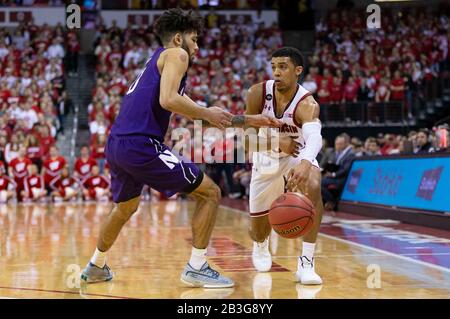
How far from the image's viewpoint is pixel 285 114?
6031 mm

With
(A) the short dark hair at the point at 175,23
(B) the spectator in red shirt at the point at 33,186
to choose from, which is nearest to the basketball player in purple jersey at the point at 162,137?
(A) the short dark hair at the point at 175,23

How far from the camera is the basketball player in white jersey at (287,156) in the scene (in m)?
5.63

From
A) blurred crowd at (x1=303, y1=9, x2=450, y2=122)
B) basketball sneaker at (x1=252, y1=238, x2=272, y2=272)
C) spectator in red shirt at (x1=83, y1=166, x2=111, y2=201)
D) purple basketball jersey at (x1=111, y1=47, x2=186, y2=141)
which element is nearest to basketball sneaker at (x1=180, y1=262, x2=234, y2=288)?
basketball sneaker at (x1=252, y1=238, x2=272, y2=272)

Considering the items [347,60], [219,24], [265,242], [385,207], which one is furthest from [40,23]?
→ [265,242]

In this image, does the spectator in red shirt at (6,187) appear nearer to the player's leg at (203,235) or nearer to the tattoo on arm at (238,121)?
the player's leg at (203,235)

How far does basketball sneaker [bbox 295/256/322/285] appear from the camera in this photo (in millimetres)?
5445

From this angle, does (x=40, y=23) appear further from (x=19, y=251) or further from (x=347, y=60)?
(x=19, y=251)

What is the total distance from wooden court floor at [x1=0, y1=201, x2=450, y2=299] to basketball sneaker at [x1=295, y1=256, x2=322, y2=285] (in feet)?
0.32

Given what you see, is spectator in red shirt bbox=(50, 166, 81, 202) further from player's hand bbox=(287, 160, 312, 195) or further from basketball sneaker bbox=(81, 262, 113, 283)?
player's hand bbox=(287, 160, 312, 195)

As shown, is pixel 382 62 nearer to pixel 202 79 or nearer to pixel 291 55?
pixel 202 79

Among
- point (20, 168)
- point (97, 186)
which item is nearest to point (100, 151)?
point (97, 186)

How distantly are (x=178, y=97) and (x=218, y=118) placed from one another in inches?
12.9

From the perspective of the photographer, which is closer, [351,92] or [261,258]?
[261,258]

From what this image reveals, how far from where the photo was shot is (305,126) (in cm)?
580
